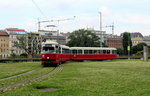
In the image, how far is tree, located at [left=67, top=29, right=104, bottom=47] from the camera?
A: 98.6 m

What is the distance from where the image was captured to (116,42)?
189125mm

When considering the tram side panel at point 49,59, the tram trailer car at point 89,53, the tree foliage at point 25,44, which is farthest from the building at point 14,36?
the tram side panel at point 49,59

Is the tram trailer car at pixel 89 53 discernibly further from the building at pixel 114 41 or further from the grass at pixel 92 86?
the building at pixel 114 41

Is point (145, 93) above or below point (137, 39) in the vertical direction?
below

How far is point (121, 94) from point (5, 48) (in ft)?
424

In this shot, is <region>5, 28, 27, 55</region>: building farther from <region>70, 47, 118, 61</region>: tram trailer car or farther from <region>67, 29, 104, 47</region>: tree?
<region>70, 47, 118, 61</region>: tram trailer car

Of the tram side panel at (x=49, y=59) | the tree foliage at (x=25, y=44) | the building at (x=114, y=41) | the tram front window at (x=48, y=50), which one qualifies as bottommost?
the tram side panel at (x=49, y=59)

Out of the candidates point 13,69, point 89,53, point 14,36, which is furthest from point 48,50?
point 14,36

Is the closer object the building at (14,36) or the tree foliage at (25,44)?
the tree foliage at (25,44)

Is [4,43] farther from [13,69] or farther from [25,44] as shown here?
[13,69]

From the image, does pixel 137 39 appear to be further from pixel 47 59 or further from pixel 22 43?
pixel 47 59

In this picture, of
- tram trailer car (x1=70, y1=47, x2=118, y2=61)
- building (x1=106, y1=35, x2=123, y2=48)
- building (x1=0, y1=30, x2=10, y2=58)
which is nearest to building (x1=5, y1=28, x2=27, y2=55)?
building (x1=0, y1=30, x2=10, y2=58)

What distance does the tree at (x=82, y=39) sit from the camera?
3883 inches

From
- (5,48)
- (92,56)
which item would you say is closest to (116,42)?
(5,48)
